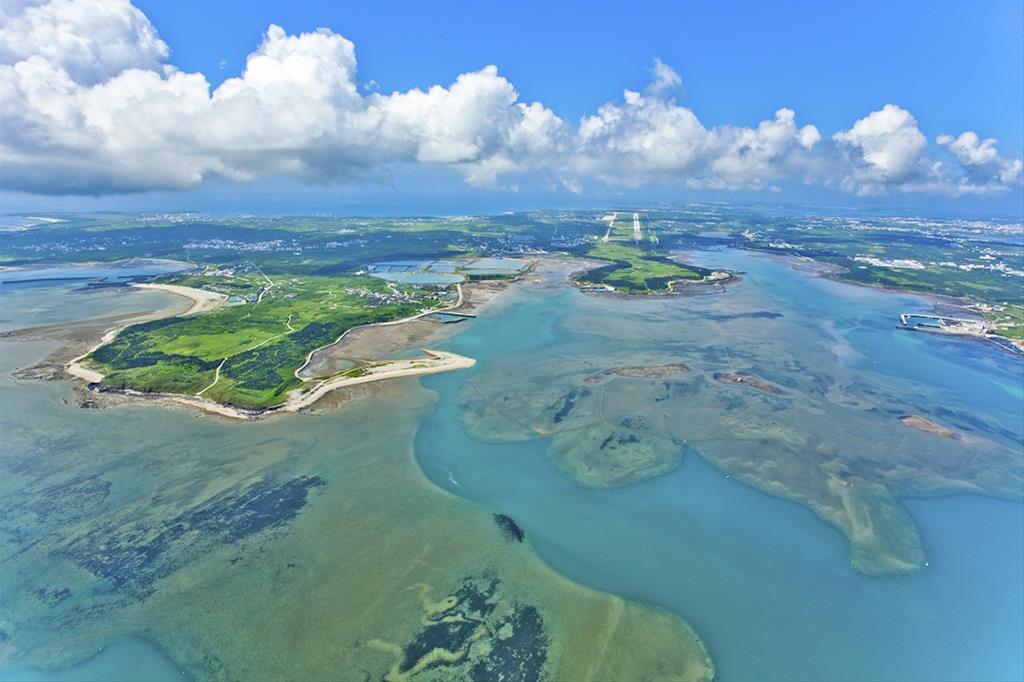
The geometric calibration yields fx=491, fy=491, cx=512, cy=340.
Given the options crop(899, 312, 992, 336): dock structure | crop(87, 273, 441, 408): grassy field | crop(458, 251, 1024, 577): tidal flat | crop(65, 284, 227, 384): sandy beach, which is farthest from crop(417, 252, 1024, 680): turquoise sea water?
crop(65, 284, 227, 384): sandy beach

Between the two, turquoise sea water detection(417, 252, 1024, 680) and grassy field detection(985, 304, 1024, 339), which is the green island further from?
turquoise sea water detection(417, 252, 1024, 680)

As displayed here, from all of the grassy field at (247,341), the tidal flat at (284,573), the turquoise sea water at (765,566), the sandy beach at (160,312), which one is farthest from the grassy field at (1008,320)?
the sandy beach at (160,312)

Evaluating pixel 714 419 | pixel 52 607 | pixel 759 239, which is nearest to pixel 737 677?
pixel 714 419

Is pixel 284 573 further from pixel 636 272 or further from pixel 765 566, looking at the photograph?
pixel 636 272

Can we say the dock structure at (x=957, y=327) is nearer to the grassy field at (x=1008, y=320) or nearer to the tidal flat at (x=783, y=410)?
the grassy field at (x=1008, y=320)

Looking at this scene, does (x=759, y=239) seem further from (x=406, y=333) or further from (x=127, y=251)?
(x=127, y=251)
